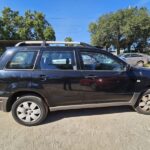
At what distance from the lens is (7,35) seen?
116ft

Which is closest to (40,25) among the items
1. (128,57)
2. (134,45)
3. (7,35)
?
(7,35)

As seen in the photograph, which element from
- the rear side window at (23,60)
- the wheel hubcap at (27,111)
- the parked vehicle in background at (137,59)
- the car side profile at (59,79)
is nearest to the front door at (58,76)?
the car side profile at (59,79)

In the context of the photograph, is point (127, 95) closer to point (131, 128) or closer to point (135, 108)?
point (135, 108)

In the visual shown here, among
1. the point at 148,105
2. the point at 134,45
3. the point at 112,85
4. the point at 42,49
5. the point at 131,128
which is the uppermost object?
the point at 134,45

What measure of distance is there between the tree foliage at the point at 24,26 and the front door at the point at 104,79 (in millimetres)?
32969

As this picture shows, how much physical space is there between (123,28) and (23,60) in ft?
103

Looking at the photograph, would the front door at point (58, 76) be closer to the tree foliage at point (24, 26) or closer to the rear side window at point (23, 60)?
the rear side window at point (23, 60)

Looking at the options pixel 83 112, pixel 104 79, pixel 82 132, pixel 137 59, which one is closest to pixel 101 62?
pixel 104 79

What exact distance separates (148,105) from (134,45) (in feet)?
125

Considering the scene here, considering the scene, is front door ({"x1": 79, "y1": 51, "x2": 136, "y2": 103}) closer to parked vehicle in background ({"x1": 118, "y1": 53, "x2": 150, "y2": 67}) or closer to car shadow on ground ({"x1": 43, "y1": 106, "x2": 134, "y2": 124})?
car shadow on ground ({"x1": 43, "y1": 106, "x2": 134, "y2": 124})

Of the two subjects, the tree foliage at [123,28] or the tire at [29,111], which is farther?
the tree foliage at [123,28]

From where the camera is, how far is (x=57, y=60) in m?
4.37

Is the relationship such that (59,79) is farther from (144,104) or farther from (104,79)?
(144,104)

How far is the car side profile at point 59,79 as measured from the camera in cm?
423
